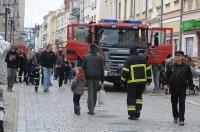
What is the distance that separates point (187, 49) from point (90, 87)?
22388 mm

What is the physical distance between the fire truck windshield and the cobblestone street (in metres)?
4.75

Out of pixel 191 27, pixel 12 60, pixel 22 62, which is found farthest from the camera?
pixel 191 27

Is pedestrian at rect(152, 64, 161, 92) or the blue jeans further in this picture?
pedestrian at rect(152, 64, 161, 92)

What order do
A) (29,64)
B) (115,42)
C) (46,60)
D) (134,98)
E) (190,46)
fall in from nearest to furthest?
(134,98)
(46,60)
(115,42)
(29,64)
(190,46)

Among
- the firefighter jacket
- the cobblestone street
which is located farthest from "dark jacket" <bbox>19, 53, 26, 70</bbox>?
the firefighter jacket

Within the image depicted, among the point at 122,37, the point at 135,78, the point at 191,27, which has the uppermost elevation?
the point at 191,27

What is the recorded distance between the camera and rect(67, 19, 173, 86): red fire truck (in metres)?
23.2

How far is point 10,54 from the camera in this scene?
71.3 feet

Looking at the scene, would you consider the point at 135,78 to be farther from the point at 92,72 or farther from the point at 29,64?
the point at 29,64

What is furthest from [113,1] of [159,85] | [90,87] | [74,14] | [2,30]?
[90,87]

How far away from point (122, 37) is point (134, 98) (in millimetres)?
10093

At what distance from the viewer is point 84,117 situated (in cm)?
1385

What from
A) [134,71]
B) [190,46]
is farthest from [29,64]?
[134,71]

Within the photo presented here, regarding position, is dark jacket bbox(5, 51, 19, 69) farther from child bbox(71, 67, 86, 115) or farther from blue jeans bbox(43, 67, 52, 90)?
child bbox(71, 67, 86, 115)
